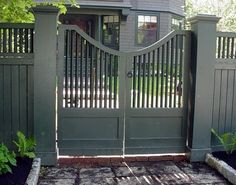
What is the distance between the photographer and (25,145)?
4.64 m

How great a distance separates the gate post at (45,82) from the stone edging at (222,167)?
2.02 m

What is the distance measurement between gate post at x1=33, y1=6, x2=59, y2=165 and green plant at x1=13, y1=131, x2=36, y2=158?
0.26 ft

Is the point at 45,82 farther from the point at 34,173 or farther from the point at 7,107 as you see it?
the point at 34,173

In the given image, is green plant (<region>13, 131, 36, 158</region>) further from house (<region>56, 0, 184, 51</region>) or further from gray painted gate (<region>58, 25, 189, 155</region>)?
house (<region>56, 0, 184, 51</region>)

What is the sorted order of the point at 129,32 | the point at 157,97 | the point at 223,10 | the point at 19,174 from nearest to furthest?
the point at 19,174 → the point at 157,97 → the point at 129,32 → the point at 223,10

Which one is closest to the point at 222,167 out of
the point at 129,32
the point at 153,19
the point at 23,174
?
the point at 23,174

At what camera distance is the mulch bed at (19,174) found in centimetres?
392

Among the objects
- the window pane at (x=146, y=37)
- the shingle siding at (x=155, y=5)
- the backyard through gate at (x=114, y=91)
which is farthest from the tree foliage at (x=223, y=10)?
the backyard through gate at (x=114, y=91)

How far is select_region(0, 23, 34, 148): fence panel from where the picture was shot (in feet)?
15.3

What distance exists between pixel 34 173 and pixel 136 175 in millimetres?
1215

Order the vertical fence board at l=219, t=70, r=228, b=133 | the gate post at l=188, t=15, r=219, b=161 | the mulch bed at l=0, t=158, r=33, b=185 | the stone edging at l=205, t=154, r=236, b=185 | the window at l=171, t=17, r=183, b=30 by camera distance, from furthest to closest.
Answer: the window at l=171, t=17, r=183, b=30 < the vertical fence board at l=219, t=70, r=228, b=133 < the gate post at l=188, t=15, r=219, b=161 < the stone edging at l=205, t=154, r=236, b=185 < the mulch bed at l=0, t=158, r=33, b=185

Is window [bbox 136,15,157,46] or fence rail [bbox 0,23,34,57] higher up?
window [bbox 136,15,157,46]

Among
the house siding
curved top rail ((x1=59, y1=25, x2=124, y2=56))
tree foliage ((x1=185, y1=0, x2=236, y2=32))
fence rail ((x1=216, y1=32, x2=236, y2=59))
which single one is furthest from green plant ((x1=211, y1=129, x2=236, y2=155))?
tree foliage ((x1=185, y1=0, x2=236, y2=32))

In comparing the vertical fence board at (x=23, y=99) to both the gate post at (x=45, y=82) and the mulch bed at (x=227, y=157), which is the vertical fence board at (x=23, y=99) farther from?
the mulch bed at (x=227, y=157)
